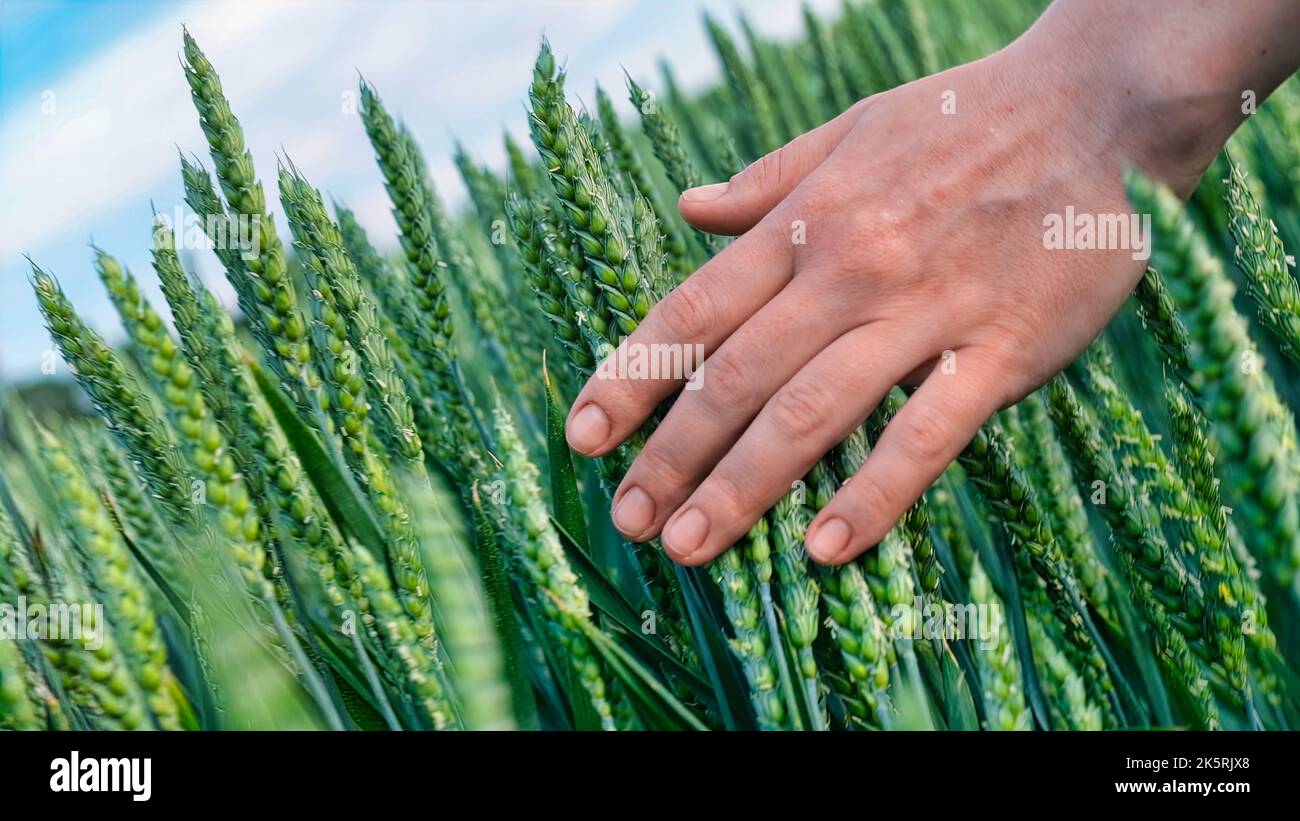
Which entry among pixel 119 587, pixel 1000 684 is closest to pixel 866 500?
pixel 1000 684

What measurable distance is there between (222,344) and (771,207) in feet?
1.81

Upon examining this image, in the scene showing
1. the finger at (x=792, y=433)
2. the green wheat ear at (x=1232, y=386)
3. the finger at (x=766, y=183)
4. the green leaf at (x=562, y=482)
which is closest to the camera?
the green wheat ear at (x=1232, y=386)

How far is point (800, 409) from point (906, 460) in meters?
0.09

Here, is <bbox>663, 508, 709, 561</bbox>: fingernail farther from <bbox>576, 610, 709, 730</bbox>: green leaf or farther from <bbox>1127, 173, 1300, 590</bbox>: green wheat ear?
<bbox>1127, 173, 1300, 590</bbox>: green wheat ear

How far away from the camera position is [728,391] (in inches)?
31.5

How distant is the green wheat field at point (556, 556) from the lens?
602 millimetres

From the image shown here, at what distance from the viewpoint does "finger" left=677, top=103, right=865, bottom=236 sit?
0.93 metres

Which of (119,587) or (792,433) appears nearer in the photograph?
(119,587)

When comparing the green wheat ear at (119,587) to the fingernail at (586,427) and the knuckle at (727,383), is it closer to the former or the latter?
the fingernail at (586,427)

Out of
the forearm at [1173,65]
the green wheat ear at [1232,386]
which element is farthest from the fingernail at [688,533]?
the forearm at [1173,65]

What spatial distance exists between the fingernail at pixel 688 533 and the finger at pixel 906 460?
79mm

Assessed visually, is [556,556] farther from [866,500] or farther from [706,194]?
[706,194]
